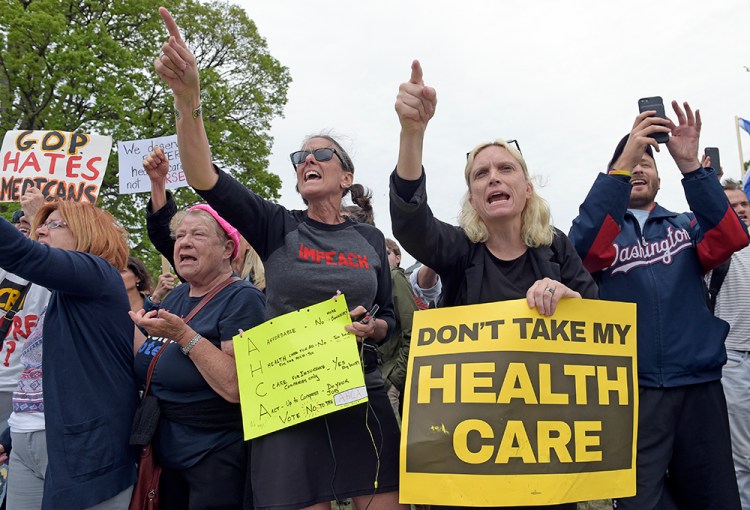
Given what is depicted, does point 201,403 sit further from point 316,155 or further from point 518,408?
point 518,408

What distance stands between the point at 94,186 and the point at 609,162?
4035 mm

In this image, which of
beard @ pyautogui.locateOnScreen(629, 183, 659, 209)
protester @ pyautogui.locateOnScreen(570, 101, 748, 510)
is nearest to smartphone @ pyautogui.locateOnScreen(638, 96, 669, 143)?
protester @ pyautogui.locateOnScreen(570, 101, 748, 510)

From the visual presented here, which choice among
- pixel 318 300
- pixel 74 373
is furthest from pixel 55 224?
pixel 318 300

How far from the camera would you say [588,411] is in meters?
2.23

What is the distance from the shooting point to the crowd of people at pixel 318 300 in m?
2.37

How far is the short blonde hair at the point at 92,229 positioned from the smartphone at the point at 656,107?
263 cm

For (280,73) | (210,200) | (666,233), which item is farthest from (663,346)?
(280,73)

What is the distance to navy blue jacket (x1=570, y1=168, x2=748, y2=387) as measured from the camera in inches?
111

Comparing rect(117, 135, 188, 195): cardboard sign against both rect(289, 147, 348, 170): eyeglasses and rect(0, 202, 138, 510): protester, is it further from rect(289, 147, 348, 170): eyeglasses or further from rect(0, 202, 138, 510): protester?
rect(289, 147, 348, 170): eyeglasses

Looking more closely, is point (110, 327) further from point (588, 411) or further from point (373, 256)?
point (588, 411)

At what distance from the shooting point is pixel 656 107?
2961 millimetres

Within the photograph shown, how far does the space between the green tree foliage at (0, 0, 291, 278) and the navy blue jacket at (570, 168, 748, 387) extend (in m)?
14.3

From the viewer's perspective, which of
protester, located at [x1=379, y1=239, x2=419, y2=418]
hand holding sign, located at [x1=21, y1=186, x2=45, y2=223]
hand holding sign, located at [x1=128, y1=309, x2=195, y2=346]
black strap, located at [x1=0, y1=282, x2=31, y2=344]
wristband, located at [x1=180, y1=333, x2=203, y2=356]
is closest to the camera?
hand holding sign, located at [x1=128, y1=309, x2=195, y2=346]

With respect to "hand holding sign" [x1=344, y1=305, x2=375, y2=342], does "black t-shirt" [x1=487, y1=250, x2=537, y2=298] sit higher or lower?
higher
